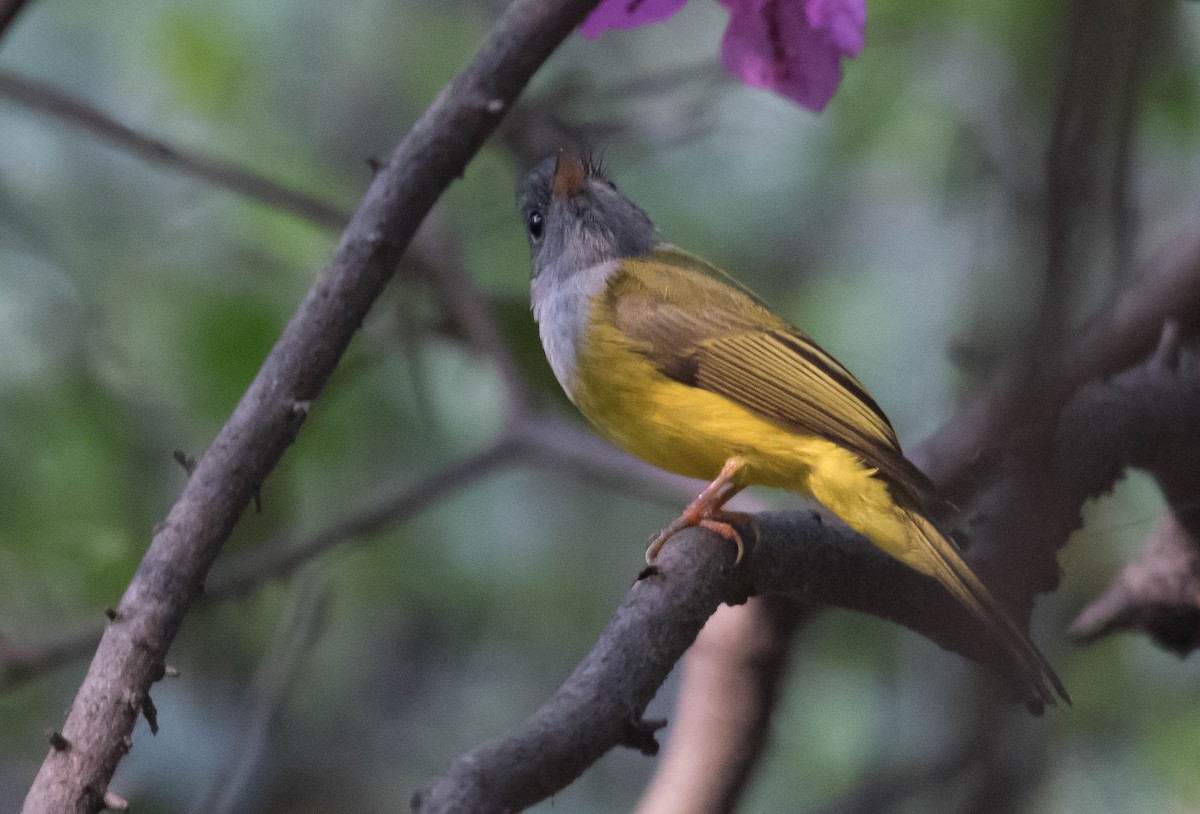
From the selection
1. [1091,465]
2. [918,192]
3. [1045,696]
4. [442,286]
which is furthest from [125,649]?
[918,192]

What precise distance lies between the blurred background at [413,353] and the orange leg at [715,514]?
1.89ft

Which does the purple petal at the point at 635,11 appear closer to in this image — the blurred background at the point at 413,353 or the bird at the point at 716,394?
the bird at the point at 716,394

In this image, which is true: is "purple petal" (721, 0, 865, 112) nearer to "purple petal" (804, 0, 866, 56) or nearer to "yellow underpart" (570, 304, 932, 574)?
"purple petal" (804, 0, 866, 56)

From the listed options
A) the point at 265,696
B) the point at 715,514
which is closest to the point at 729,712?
the point at 715,514

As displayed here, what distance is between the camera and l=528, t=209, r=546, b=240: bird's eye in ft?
9.58

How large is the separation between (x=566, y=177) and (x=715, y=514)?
0.96m

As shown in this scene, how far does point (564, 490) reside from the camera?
14.1 ft

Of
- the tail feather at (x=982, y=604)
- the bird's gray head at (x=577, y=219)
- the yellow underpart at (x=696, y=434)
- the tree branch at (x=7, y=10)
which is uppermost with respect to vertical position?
the tree branch at (x=7, y=10)

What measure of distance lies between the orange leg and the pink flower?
0.63 meters

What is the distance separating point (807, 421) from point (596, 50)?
2542 millimetres

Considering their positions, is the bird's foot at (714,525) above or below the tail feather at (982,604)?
above

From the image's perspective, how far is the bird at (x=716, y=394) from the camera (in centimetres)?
212

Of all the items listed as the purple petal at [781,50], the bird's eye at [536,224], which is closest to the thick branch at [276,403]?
the purple petal at [781,50]

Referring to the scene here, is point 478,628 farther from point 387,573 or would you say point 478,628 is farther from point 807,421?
point 807,421
